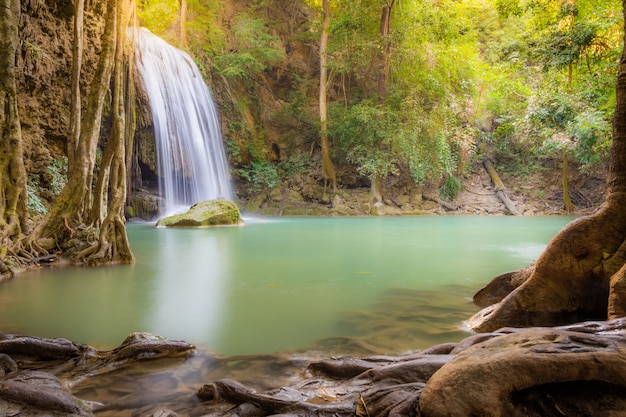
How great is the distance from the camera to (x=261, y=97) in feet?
85.7

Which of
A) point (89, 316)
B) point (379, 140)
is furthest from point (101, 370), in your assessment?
point (379, 140)

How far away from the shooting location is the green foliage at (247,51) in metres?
22.8

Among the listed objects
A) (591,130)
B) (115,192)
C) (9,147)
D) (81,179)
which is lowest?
(115,192)

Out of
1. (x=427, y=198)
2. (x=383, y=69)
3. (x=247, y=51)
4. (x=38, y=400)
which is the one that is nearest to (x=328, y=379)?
(x=38, y=400)

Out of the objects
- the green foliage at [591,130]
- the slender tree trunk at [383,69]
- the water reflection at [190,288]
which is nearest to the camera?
the water reflection at [190,288]

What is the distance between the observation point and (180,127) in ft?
61.4

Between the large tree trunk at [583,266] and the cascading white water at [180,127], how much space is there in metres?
16.2

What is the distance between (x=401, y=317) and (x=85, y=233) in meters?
6.29

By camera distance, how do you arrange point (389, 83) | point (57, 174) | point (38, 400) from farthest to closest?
point (389, 83), point (57, 174), point (38, 400)

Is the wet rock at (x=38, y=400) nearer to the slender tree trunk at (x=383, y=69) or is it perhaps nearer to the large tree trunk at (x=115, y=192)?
the large tree trunk at (x=115, y=192)

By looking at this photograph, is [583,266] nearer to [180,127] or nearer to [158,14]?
[180,127]

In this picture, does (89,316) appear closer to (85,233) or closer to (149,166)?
(85,233)

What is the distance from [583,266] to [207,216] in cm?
1364

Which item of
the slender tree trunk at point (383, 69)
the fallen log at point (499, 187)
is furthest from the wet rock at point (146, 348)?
the fallen log at point (499, 187)
